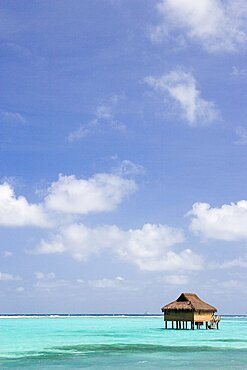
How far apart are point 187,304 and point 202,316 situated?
2.68 m

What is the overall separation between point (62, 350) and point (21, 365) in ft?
22.8

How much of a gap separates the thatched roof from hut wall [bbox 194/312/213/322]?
408mm

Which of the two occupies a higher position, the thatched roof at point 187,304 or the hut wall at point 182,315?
the thatched roof at point 187,304

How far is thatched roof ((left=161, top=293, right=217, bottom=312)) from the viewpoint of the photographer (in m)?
49.0

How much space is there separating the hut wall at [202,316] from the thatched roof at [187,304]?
1.34 ft

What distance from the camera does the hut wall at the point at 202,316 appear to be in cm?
4955

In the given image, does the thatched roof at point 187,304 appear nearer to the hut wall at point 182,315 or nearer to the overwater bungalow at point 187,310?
the overwater bungalow at point 187,310

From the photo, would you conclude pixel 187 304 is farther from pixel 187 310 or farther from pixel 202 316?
pixel 202 316

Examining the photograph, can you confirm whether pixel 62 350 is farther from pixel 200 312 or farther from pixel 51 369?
pixel 200 312

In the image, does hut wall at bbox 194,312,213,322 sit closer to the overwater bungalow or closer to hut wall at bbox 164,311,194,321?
the overwater bungalow

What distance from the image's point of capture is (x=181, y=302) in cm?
4984

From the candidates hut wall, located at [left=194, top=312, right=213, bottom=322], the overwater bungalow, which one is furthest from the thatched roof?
hut wall, located at [left=194, top=312, right=213, bottom=322]

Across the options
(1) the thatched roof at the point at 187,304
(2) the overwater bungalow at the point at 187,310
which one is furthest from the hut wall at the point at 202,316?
(1) the thatched roof at the point at 187,304

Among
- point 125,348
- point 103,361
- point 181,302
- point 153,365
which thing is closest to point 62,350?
point 125,348
